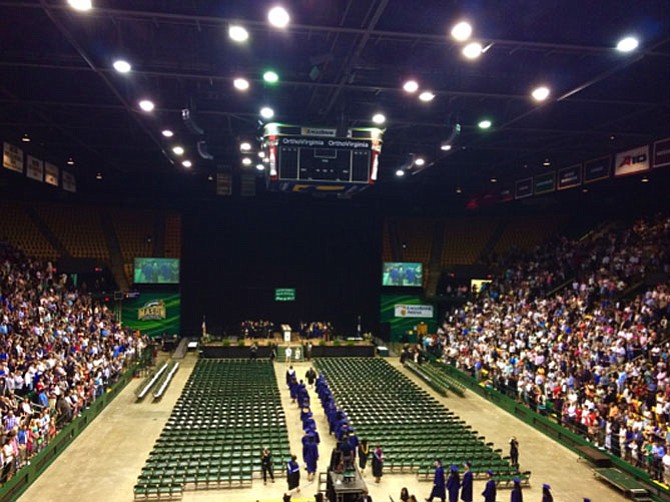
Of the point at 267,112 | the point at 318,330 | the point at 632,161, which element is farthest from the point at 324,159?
the point at 318,330

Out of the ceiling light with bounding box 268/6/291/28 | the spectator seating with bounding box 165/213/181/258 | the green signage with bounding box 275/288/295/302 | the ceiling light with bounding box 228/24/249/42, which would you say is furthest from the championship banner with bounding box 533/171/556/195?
the spectator seating with bounding box 165/213/181/258

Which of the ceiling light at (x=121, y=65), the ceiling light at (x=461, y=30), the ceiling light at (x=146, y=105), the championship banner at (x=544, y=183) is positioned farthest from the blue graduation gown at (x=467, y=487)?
the championship banner at (x=544, y=183)

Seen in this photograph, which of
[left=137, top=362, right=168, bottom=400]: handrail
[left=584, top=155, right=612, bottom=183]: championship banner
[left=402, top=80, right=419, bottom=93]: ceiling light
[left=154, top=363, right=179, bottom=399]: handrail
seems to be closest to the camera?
[left=402, top=80, right=419, bottom=93]: ceiling light

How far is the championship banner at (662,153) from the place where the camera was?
19625mm

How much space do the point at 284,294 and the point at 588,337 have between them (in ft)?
72.9

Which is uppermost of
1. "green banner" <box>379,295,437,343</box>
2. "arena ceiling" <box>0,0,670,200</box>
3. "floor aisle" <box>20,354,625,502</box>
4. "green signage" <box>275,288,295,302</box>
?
"arena ceiling" <box>0,0,670,200</box>

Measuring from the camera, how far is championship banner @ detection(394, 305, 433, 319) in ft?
132

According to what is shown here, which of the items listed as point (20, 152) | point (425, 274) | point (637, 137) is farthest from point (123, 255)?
point (637, 137)

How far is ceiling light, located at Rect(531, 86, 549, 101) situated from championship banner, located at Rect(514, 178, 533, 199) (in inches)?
621

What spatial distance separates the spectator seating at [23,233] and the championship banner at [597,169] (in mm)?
30169

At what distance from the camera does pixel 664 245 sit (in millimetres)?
25016

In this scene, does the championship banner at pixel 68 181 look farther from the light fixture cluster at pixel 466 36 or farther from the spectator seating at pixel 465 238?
the light fixture cluster at pixel 466 36

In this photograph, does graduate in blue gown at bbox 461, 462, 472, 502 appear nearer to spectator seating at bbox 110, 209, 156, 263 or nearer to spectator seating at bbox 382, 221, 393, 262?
spectator seating at bbox 382, 221, 393, 262

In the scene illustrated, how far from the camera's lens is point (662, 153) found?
20.0 meters
